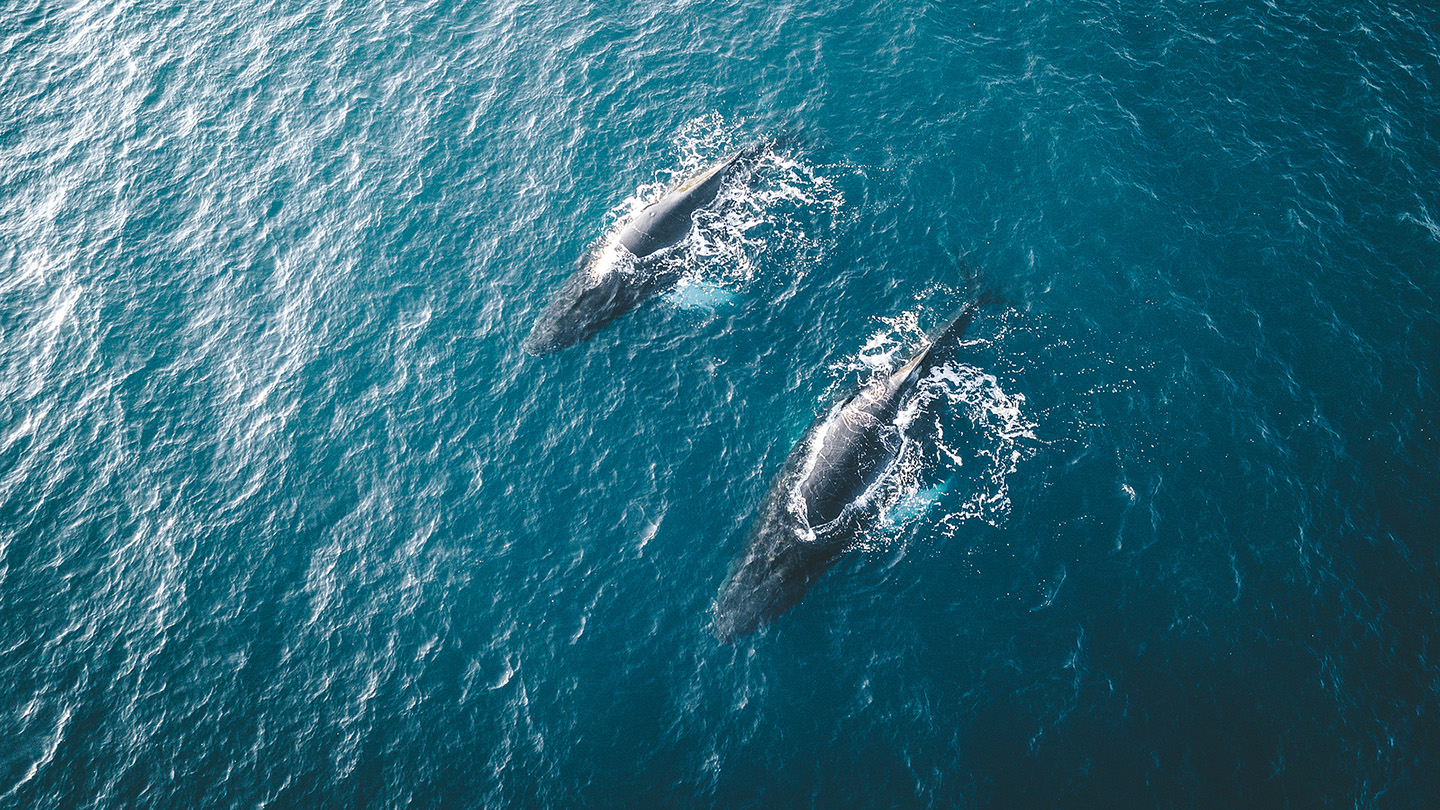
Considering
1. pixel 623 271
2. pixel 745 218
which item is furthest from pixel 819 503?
pixel 745 218

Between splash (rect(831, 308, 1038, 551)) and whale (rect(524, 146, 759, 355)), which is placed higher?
whale (rect(524, 146, 759, 355))

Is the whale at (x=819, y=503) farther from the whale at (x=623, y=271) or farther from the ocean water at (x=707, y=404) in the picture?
the whale at (x=623, y=271)

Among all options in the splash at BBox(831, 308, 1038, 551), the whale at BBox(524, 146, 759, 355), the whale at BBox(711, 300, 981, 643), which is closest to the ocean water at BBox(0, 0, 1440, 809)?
the splash at BBox(831, 308, 1038, 551)

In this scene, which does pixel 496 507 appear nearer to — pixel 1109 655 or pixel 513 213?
pixel 513 213

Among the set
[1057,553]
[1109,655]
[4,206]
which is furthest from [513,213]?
[1109,655]

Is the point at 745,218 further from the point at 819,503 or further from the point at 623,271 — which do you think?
the point at 819,503

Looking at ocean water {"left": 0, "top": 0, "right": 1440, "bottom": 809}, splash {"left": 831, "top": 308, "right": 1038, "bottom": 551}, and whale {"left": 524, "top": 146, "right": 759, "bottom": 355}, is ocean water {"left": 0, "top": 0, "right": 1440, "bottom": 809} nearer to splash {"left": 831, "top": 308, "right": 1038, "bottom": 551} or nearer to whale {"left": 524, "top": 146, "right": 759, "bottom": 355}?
splash {"left": 831, "top": 308, "right": 1038, "bottom": 551}

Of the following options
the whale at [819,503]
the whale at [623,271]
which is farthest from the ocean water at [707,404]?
the whale at [623,271]
